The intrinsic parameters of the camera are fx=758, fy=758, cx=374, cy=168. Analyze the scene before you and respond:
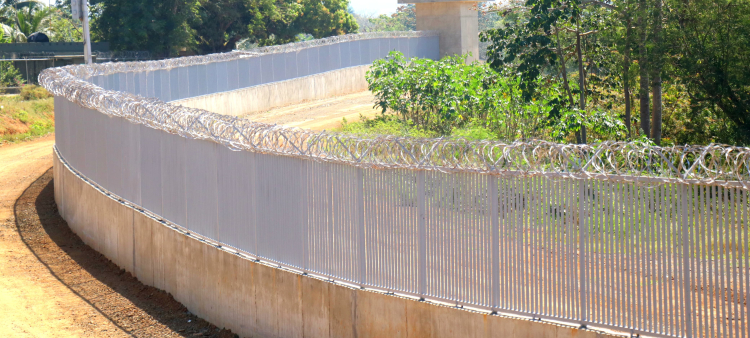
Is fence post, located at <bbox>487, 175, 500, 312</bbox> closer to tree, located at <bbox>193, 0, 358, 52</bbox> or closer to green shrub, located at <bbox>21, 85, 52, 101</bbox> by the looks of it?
green shrub, located at <bbox>21, 85, 52, 101</bbox>

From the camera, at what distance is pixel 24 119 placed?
24.8 metres

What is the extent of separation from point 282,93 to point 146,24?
606 inches

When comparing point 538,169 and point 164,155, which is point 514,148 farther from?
point 164,155

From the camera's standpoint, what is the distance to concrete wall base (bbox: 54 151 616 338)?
6.28 metres

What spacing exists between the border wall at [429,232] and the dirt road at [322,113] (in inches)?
457

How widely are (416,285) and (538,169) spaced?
1.60m

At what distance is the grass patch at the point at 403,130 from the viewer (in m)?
14.3

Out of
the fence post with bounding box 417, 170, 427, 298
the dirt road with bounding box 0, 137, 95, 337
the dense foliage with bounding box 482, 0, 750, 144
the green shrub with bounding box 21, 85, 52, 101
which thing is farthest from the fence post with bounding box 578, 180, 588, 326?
the green shrub with bounding box 21, 85, 52, 101

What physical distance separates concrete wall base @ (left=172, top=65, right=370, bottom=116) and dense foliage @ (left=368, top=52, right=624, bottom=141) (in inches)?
247

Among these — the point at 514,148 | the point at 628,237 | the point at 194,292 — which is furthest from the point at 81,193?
the point at 628,237

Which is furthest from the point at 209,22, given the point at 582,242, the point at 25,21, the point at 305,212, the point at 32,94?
the point at 582,242

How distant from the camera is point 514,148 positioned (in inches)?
231

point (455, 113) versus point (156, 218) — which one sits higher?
point (455, 113)

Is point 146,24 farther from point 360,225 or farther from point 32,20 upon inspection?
point 360,225
